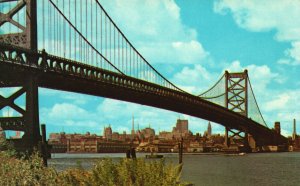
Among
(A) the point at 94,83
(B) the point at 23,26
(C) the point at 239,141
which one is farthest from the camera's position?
(C) the point at 239,141

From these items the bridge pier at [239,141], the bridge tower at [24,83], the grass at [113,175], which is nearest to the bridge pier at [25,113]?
the bridge tower at [24,83]

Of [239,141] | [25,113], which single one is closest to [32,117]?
[25,113]

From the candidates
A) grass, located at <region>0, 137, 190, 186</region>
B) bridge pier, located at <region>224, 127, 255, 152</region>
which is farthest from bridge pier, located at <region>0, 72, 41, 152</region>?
bridge pier, located at <region>224, 127, 255, 152</region>

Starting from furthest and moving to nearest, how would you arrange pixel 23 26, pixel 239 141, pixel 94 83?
1. pixel 239 141
2. pixel 94 83
3. pixel 23 26

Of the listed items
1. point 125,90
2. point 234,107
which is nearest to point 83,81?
point 125,90

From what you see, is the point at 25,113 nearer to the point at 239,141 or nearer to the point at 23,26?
the point at 23,26

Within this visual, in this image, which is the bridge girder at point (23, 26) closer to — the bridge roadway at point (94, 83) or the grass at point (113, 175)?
the bridge roadway at point (94, 83)

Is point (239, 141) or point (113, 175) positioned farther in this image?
point (239, 141)
